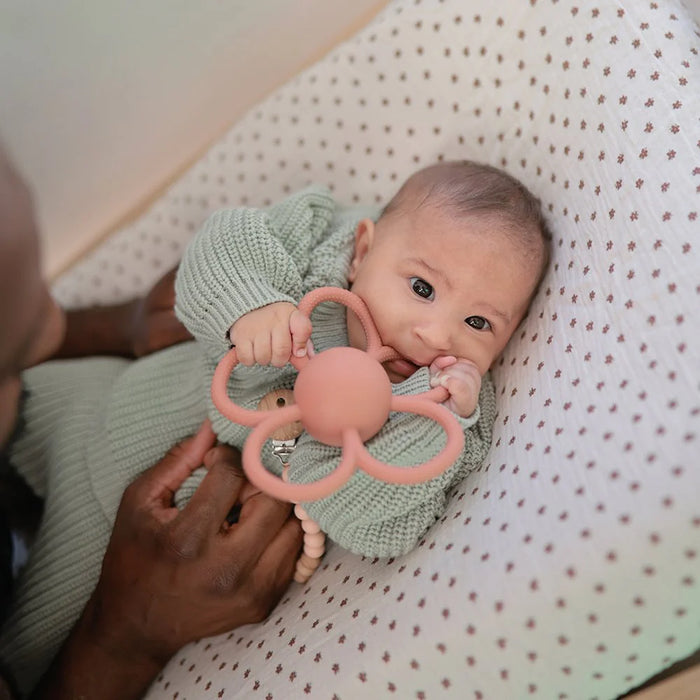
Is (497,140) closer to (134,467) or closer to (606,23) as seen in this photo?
(606,23)

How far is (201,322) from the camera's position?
2.79 feet

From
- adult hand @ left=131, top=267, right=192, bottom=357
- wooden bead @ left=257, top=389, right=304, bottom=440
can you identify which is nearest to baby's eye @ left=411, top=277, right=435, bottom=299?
wooden bead @ left=257, top=389, right=304, bottom=440

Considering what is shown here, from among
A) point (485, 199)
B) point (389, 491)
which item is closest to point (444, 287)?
point (485, 199)

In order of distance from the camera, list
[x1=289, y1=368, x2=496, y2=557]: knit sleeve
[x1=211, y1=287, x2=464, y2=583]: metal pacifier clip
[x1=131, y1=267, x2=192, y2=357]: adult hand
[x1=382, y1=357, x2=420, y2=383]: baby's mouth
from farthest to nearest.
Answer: [x1=131, y1=267, x2=192, y2=357]: adult hand → [x1=382, y1=357, x2=420, y2=383]: baby's mouth → [x1=289, y1=368, x2=496, y2=557]: knit sleeve → [x1=211, y1=287, x2=464, y2=583]: metal pacifier clip

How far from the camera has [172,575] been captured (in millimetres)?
860

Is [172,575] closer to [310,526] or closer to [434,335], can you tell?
[310,526]

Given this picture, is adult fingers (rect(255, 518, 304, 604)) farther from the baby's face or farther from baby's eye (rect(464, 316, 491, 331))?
baby's eye (rect(464, 316, 491, 331))

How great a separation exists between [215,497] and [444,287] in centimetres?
39

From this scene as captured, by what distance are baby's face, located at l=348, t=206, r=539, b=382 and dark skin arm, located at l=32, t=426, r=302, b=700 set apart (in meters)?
0.26

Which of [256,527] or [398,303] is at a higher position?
[398,303]

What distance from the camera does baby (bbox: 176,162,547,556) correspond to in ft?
2.54

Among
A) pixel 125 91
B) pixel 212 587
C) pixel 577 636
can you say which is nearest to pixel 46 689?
pixel 212 587

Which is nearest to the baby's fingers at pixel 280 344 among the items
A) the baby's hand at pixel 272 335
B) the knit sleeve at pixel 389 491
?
the baby's hand at pixel 272 335

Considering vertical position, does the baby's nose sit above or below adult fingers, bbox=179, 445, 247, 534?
above
